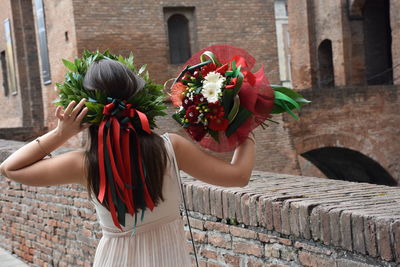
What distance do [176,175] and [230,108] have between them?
317 mm

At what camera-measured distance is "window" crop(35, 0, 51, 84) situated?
16.7m

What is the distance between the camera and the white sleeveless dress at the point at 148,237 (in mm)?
2203

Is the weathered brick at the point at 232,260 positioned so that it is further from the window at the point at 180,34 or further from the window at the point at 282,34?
the window at the point at 282,34

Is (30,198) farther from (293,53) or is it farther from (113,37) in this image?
A: (293,53)

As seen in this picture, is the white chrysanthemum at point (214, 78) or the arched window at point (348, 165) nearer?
the white chrysanthemum at point (214, 78)

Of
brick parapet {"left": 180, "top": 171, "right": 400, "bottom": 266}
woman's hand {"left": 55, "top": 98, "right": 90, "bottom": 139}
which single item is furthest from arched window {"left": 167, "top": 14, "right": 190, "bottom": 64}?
woman's hand {"left": 55, "top": 98, "right": 90, "bottom": 139}

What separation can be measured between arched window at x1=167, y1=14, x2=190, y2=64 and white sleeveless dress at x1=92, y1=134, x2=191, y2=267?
13.7 m

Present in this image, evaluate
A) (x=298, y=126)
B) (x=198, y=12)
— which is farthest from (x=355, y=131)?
(x=198, y=12)

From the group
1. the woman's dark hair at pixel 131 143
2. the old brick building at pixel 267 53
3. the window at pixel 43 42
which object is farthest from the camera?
the window at pixel 43 42

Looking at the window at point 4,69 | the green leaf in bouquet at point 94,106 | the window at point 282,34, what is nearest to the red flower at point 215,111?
the green leaf in bouquet at point 94,106

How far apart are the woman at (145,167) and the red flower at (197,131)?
14cm

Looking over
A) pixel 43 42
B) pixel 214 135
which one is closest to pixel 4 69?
pixel 43 42

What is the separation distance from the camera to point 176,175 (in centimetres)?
220

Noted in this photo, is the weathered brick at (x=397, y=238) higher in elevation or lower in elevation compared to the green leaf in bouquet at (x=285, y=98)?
lower
